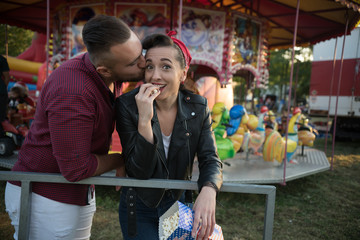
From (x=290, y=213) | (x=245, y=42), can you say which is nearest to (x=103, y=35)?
(x=290, y=213)

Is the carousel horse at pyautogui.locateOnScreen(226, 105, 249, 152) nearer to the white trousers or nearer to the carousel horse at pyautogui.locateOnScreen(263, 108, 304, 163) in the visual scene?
the carousel horse at pyautogui.locateOnScreen(263, 108, 304, 163)

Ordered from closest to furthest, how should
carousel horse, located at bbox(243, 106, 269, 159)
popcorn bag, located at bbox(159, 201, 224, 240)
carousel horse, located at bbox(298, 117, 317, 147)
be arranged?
popcorn bag, located at bbox(159, 201, 224, 240) → carousel horse, located at bbox(243, 106, 269, 159) → carousel horse, located at bbox(298, 117, 317, 147)

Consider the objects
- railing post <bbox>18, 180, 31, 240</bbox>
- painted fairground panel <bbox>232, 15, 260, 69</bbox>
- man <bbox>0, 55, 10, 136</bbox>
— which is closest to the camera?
railing post <bbox>18, 180, 31, 240</bbox>

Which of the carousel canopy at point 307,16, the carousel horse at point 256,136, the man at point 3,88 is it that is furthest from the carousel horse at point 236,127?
the man at point 3,88

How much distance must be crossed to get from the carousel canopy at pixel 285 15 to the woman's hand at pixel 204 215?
599 centimetres

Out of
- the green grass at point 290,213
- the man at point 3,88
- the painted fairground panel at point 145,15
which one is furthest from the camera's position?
the painted fairground panel at point 145,15

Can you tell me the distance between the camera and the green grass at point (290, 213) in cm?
347

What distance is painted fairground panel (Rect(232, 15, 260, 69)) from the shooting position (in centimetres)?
681

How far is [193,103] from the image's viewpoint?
167 centimetres

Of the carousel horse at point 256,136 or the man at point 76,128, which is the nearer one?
the man at point 76,128

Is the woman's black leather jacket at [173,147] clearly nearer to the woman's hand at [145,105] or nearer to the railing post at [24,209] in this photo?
the woman's hand at [145,105]

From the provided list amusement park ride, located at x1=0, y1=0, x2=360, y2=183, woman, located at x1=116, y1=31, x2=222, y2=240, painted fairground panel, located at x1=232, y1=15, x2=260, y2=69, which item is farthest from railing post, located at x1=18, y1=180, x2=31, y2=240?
painted fairground panel, located at x1=232, y1=15, x2=260, y2=69

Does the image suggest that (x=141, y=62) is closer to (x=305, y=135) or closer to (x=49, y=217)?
(x=49, y=217)

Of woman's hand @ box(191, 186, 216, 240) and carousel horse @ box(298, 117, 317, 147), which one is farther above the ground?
woman's hand @ box(191, 186, 216, 240)
